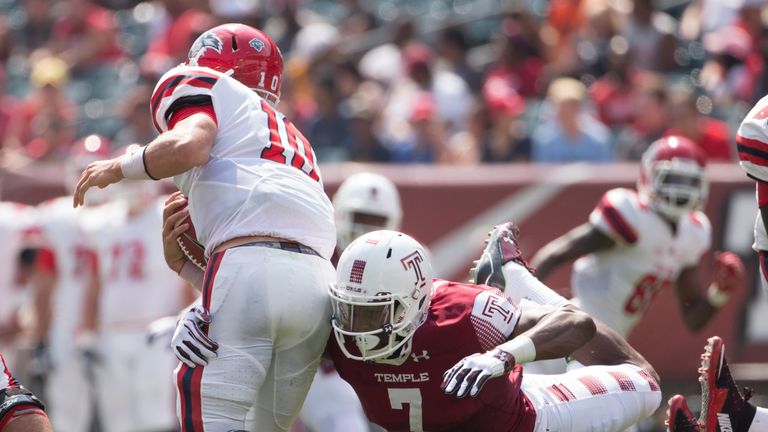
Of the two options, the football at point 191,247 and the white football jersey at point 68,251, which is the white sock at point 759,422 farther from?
the white football jersey at point 68,251

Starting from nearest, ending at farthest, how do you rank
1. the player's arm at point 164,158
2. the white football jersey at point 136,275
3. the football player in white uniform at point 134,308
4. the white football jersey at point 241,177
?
the player's arm at point 164,158
the white football jersey at point 241,177
the football player in white uniform at point 134,308
the white football jersey at point 136,275

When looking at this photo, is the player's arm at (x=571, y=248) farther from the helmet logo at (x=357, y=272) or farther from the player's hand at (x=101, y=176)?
the player's hand at (x=101, y=176)

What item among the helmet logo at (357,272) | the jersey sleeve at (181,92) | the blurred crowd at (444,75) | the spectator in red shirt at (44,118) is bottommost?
the spectator in red shirt at (44,118)

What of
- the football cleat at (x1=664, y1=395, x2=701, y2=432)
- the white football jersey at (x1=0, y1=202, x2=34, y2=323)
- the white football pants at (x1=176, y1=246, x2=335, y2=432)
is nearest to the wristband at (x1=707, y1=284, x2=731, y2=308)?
the football cleat at (x1=664, y1=395, x2=701, y2=432)

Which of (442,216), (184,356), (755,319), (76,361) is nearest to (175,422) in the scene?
(76,361)

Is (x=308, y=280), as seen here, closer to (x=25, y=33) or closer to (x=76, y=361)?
(x=76, y=361)

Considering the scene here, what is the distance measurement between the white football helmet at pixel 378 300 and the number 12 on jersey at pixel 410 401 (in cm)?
13

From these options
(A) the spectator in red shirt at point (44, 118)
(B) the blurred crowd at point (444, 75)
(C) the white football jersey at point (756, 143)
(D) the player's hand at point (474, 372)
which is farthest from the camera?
(A) the spectator in red shirt at point (44, 118)

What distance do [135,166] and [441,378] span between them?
1.31m

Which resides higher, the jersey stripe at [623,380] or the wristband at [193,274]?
the wristband at [193,274]

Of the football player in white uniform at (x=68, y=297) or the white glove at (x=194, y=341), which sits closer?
the white glove at (x=194, y=341)

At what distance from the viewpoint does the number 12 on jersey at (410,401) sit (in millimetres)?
4910

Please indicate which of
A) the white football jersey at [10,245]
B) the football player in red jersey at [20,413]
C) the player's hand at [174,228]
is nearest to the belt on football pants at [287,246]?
the player's hand at [174,228]

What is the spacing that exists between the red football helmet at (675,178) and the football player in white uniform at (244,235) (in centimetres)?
279
